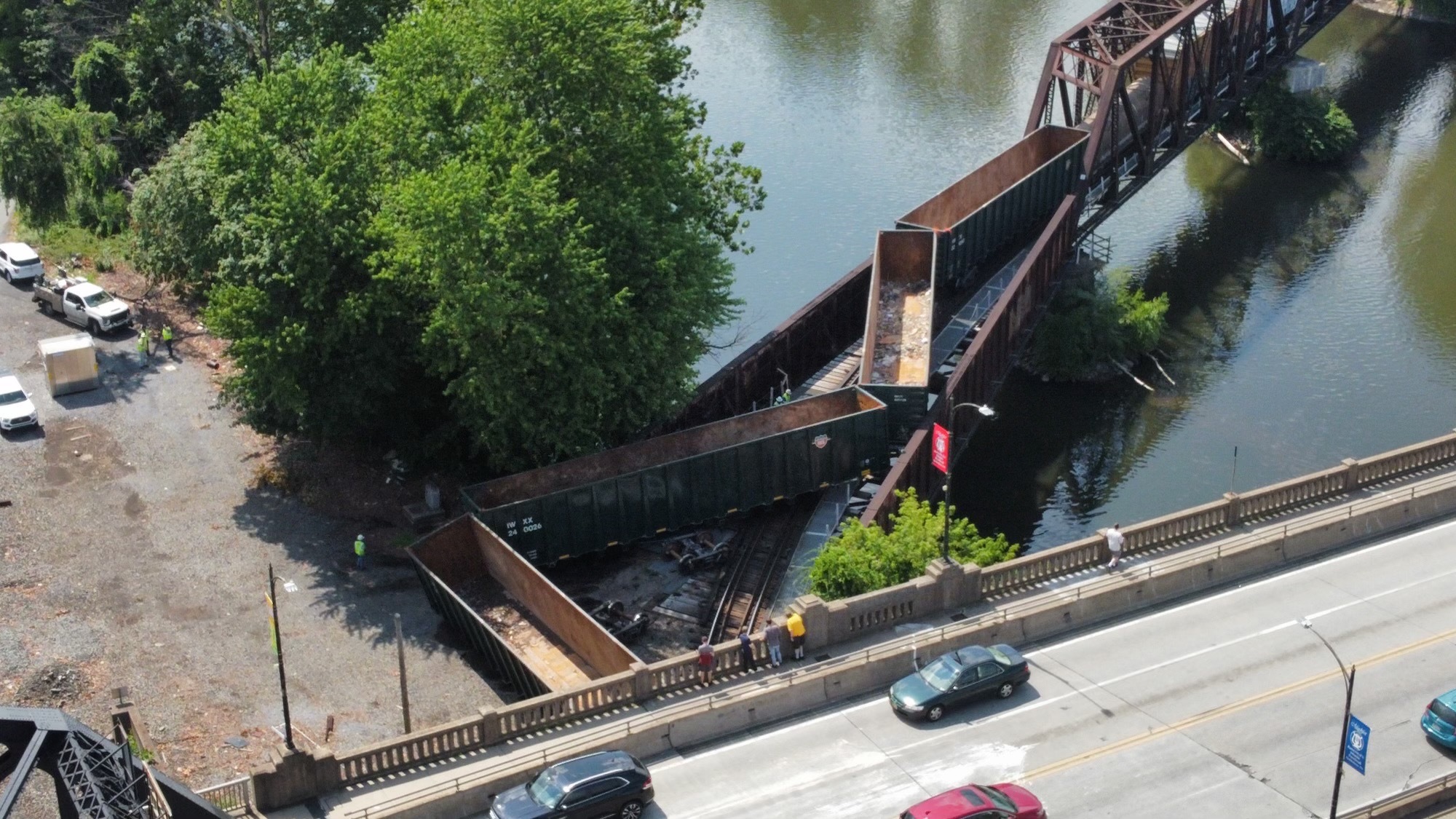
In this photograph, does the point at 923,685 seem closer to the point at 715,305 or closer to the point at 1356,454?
the point at 715,305

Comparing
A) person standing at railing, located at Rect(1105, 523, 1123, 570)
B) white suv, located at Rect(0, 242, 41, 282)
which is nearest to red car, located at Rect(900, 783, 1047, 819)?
person standing at railing, located at Rect(1105, 523, 1123, 570)

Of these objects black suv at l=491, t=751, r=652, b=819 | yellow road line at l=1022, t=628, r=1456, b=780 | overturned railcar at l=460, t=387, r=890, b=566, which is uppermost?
black suv at l=491, t=751, r=652, b=819

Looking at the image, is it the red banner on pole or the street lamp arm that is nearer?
the street lamp arm

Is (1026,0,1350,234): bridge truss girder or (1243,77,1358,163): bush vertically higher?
(1026,0,1350,234): bridge truss girder

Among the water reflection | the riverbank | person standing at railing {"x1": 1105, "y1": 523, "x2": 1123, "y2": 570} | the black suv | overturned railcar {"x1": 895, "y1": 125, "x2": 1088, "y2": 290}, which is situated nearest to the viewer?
the black suv

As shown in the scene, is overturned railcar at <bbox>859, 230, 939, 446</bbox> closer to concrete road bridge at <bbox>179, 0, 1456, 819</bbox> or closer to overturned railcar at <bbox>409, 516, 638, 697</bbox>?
concrete road bridge at <bbox>179, 0, 1456, 819</bbox>

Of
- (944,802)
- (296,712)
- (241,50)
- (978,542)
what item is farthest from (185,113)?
(944,802)

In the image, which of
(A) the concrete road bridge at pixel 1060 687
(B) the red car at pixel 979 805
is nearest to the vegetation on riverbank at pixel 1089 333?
(A) the concrete road bridge at pixel 1060 687

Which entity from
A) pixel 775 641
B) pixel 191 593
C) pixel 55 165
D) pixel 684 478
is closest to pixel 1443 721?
pixel 775 641
